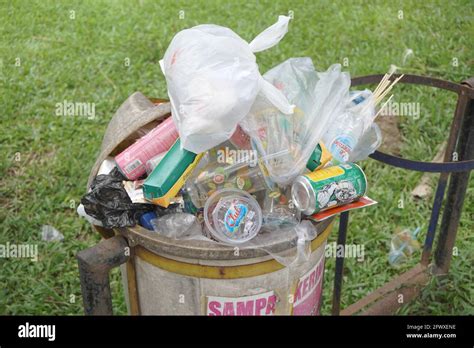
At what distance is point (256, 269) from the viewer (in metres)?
1.78

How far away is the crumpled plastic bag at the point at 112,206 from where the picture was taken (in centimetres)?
182

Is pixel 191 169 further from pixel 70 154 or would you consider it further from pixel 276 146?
pixel 70 154

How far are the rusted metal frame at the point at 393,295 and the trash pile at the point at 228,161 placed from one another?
76 cm

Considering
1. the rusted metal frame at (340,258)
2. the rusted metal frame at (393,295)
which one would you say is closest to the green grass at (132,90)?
the rusted metal frame at (393,295)

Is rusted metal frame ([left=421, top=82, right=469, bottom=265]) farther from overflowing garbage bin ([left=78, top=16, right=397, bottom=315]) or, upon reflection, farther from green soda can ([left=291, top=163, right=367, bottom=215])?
green soda can ([left=291, top=163, right=367, bottom=215])

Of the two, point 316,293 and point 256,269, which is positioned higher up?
point 256,269

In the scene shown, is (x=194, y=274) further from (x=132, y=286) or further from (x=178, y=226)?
(x=132, y=286)

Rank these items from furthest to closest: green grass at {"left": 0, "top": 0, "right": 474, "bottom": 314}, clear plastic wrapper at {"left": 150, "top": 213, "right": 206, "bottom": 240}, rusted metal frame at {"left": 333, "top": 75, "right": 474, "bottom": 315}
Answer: green grass at {"left": 0, "top": 0, "right": 474, "bottom": 314} < rusted metal frame at {"left": 333, "top": 75, "right": 474, "bottom": 315} < clear plastic wrapper at {"left": 150, "top": 213, "right": 206, "bottom": 240}

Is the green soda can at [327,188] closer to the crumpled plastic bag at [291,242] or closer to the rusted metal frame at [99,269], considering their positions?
the crumpled plastic bag at [291,242]

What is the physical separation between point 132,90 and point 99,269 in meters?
2.66

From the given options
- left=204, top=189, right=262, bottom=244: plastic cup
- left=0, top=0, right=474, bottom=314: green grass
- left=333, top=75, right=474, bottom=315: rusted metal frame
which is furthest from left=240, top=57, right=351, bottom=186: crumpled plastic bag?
left=0, top=0, right=474, bottom=314: green grass

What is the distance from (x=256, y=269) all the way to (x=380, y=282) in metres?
1.32

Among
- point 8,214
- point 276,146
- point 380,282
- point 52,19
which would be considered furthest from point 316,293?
point 52,19

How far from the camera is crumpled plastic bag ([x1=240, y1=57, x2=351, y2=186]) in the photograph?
184cm
